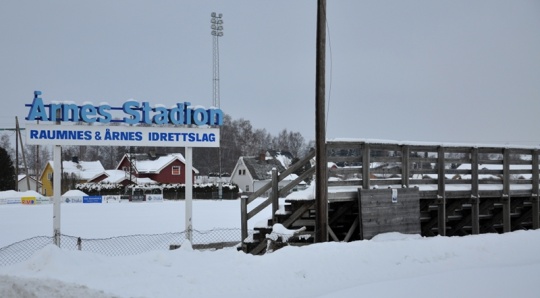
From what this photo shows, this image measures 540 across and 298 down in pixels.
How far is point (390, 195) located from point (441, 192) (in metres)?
2.04

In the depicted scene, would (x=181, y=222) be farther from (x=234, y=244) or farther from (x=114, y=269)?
(x=114, y=269)

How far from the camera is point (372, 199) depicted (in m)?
12.0

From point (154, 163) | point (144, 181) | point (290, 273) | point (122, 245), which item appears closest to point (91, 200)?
point (144, 181)

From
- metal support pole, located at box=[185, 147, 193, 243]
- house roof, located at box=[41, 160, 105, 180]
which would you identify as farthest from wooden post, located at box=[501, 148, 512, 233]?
house roof, located at box=[41, 160, 105, 180]

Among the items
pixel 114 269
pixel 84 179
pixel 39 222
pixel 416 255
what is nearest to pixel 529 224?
pixel 416 255

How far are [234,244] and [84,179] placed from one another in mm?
74100

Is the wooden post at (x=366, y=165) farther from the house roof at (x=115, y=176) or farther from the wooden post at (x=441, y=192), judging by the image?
the house roof at (x=115, y=176)

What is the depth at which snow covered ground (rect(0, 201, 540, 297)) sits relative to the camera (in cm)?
736

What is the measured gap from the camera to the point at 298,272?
8453 mm

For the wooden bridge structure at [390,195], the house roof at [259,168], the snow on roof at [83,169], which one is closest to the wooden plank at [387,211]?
the wooden bridge structure at [390,195]

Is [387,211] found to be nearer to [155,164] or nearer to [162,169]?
[162,169]

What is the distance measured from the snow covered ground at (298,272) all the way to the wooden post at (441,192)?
271cm

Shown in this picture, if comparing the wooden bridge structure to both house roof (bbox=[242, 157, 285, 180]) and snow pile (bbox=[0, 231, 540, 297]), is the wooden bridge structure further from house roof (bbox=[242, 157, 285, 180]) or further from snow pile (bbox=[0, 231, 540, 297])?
house roof (bbox=[242, 157, 285, 180])

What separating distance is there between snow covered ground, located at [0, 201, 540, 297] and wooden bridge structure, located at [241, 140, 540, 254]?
1.59 meters
